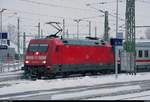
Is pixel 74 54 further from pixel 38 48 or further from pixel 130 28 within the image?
pixel 130 28

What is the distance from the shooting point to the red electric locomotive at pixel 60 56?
→ 111 feet

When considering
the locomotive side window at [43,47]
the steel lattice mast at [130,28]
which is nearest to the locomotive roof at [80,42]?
the locomotive side window at [43,47]

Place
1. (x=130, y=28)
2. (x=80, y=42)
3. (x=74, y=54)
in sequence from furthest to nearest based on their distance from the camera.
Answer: (x=130, y=28)
(x=80, y=42)
(x=74, y=54)

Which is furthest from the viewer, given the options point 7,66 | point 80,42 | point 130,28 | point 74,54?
point 7,66

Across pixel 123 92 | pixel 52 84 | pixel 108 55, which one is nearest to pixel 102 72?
pixel 108 55

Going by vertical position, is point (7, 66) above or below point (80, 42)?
below

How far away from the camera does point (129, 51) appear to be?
39.7 metres

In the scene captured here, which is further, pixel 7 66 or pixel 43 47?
pixel 7 66

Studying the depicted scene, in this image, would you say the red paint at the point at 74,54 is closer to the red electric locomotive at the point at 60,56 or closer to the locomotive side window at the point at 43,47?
the red electric locomotive at the point at 60,56

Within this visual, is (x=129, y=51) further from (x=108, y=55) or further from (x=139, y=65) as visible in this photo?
(x=139, y=65)

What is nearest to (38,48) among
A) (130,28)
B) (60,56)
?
(60,56)

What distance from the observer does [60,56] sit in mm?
34812

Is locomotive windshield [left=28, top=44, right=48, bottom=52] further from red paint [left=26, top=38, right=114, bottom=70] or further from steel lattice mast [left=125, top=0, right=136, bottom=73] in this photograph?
steel lattice mast [left=125, top=0, right=136, bottom=73]

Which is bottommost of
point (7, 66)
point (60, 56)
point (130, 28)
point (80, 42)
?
point (7, 66)
